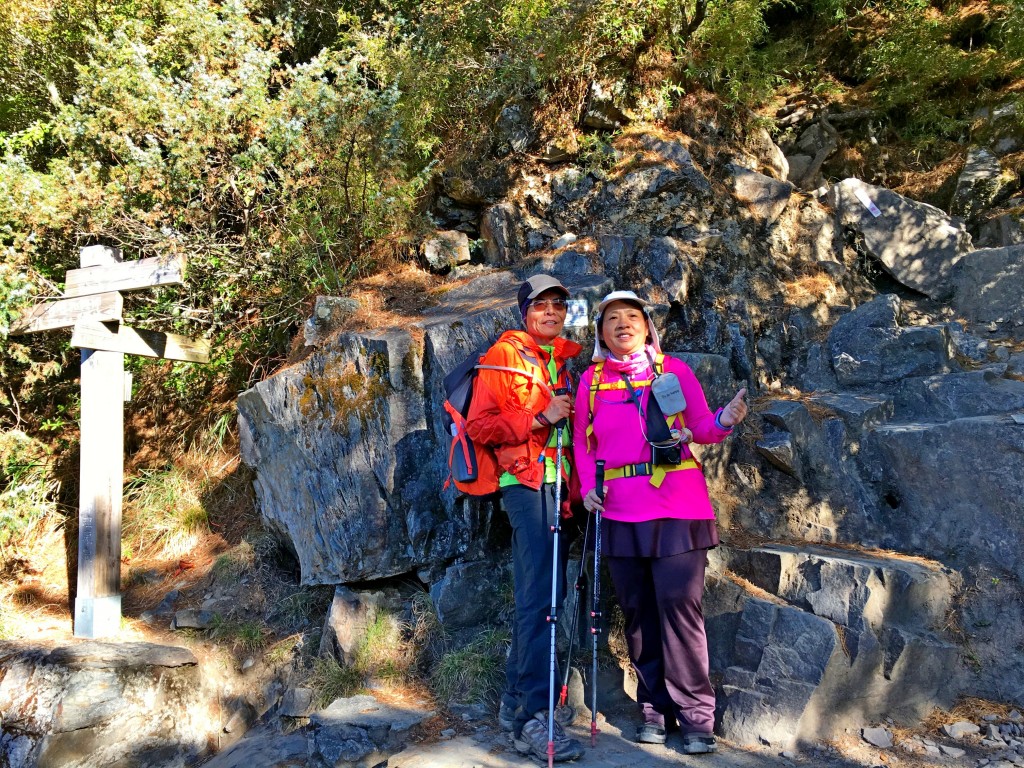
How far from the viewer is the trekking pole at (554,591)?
426 cm

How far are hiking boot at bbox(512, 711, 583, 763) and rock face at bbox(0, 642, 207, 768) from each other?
361cm

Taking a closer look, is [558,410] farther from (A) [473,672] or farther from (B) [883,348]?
(B) [883,348]

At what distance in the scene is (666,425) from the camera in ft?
15.0

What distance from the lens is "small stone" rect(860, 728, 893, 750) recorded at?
455 cm

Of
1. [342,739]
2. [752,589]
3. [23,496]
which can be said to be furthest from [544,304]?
[23,496]

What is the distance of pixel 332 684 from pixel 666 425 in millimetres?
3542

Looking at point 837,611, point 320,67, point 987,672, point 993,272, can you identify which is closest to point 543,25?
point 320,67

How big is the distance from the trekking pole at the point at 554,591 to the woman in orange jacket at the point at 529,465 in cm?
5

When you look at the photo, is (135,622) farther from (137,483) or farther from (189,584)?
(137,483)

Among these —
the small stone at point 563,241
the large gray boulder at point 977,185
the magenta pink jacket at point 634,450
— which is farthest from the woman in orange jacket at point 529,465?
the large gray boulder at point 977,185

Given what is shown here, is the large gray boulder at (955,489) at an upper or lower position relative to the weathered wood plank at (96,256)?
lower

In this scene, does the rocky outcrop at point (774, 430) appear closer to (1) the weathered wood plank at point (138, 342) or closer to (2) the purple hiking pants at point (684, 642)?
(2) the purple hiking pants at point (684, 642)

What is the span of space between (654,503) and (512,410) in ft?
3.69

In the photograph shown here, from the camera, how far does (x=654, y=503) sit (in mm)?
4543
